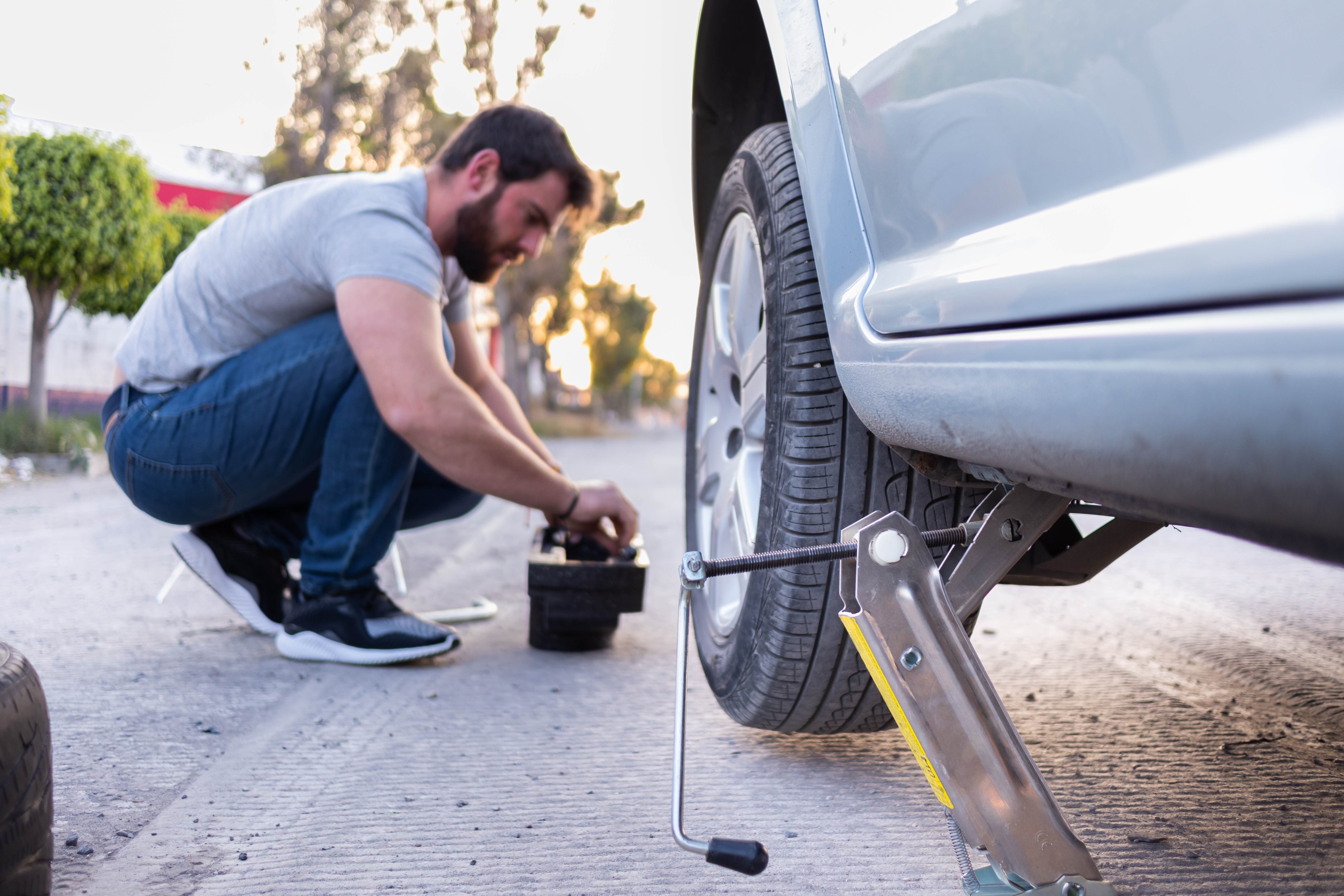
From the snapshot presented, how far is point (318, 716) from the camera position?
5.47 feet

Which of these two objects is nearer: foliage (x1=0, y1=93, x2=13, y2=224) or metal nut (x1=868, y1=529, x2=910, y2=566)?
metal nut (x1=868, y1=529, x2=910, y2=566)

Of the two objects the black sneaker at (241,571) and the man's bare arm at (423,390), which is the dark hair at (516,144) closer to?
the man's bare arm at (423,390)

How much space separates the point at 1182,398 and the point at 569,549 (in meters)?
1.80

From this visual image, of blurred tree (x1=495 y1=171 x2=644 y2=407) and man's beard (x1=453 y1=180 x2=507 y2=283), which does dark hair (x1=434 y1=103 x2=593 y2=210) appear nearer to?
man's beard (x1=453 y1=180 x2=507 y2=283)

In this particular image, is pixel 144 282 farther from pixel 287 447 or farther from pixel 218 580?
pixel 287 447

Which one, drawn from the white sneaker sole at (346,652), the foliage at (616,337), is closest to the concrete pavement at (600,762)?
the white sneaker sole at (346,652)

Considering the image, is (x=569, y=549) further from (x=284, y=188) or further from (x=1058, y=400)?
(x=1058, y=400)

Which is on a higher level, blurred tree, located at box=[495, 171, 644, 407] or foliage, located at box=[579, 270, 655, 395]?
blurred tree, located at box=[495, 171, 644, 407]

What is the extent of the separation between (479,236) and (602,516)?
2.72ft

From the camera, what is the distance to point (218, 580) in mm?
2254

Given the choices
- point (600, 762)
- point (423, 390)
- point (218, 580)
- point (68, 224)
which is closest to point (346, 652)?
point (218, 580)

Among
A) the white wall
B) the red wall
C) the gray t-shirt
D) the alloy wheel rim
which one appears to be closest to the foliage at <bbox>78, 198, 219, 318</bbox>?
the white wall

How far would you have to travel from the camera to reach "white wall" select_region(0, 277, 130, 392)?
9180 millimetres

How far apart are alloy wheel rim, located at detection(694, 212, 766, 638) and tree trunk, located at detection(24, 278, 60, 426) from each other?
806 cm
